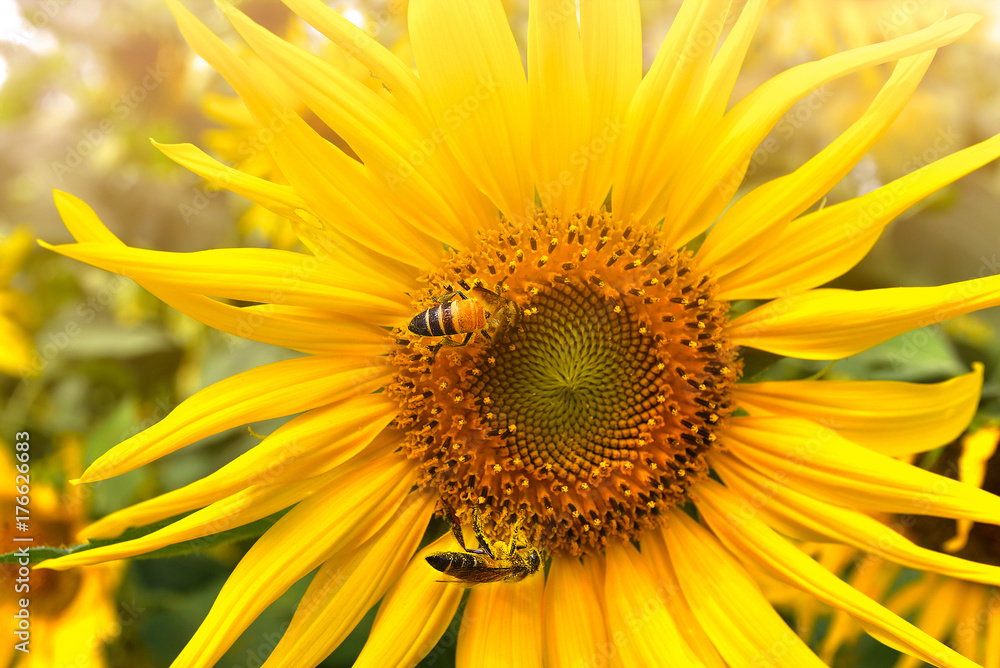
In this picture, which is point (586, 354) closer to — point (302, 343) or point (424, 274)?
point (424, 274)

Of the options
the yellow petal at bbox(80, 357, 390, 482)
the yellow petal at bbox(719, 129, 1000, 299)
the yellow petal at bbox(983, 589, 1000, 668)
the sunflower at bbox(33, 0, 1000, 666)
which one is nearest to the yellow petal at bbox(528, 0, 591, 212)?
the sunflower at bbox(33, 0, 1000, 666)

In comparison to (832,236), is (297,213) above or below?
below

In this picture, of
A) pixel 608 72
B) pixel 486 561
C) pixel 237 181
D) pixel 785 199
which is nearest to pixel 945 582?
pixel 785 199

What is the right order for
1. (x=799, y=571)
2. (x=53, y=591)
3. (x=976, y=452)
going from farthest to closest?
(x=53, y=591) → (x=976, y=452) → (x=799, y=571)

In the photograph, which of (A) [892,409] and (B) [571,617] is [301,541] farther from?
(A) [892,409]

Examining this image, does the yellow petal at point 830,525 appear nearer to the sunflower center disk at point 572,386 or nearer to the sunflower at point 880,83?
the sunflower center disk at point 572,386

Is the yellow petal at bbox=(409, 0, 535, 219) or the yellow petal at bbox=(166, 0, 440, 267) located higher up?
the yellow petal at bbox=(409, 0, 535, 219)

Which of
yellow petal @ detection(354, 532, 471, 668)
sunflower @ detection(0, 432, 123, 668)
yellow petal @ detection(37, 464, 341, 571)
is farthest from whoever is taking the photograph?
sunflower @ detection(0, 432, 123, 668)

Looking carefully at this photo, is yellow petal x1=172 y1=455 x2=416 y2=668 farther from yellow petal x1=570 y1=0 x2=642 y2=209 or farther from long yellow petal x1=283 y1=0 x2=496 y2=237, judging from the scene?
yellow petal x1=570 y1=0 x2=642 y2=209
